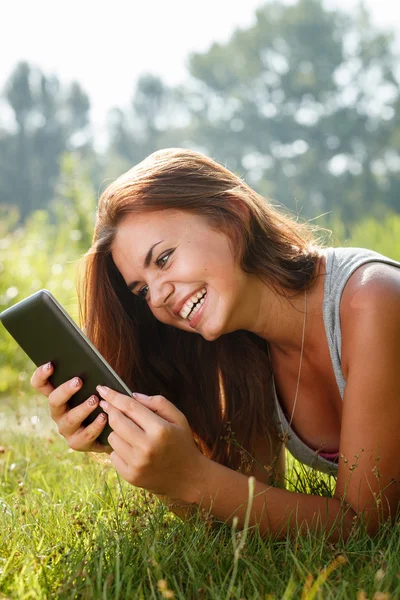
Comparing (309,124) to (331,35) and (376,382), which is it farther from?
(376,382)

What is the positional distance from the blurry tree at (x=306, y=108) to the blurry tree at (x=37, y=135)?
836 cm

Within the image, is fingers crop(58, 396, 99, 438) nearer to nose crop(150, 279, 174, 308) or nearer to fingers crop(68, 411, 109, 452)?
fingers crop(68, 411, 109, 452)

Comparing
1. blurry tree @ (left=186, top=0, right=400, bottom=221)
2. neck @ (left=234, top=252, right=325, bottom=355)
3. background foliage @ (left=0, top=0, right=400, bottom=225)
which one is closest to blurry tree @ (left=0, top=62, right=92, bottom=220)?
background foliage @ (left=0, top=0, right=400, bottom=225)

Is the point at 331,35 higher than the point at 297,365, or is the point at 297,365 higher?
the point at 297,365

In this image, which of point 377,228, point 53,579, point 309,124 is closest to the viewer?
point 53,579

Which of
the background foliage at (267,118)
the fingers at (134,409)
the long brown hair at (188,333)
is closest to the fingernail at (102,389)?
the fingers at (134,409)

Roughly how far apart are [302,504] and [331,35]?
35.0 meters

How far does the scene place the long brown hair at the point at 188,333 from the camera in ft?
8.15

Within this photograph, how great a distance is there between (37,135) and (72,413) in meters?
41.0

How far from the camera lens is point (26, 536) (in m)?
2.07

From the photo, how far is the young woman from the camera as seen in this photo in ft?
6.72

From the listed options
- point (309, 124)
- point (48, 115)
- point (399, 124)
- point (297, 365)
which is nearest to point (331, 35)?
point (309, 124)

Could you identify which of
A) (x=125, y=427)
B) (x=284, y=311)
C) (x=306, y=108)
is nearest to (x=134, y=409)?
(x=125, y=427)

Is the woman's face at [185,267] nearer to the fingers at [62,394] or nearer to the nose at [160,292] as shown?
the nose at [160,292]
